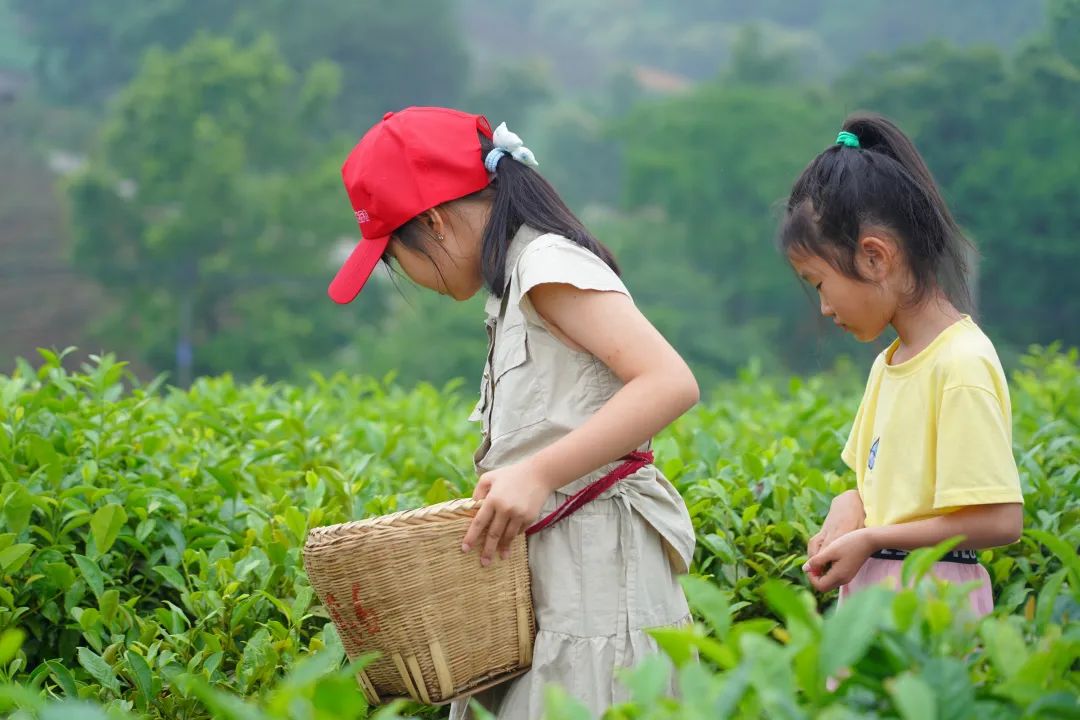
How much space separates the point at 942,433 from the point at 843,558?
0.21m

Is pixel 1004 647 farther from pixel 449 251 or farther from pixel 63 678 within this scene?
pixel 63 678

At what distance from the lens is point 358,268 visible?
6.30ft

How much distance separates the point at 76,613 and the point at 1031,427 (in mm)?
2120

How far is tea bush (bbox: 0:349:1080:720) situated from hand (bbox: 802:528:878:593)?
0.45 feet

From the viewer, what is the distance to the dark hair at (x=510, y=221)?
1.81m

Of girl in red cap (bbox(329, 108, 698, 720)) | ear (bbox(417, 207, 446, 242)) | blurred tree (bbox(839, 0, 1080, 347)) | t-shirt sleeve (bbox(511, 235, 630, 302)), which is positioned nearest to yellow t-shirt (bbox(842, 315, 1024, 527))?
girl in red cap (bbox(329, 108, 698, 720))

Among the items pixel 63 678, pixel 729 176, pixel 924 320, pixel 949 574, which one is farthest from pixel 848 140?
pixel 729 176

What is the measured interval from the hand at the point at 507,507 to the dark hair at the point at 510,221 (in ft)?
0.99

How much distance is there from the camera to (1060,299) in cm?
2202

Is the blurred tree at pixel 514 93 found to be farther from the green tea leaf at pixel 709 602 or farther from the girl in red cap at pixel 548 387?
the green tea leaf at pixel 709 602

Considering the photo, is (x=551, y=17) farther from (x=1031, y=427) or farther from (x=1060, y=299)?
(x=1031, y=427)

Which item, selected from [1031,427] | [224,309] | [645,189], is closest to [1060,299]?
[645,189]

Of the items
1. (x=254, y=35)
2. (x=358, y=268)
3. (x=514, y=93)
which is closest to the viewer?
(x=358, y=268)

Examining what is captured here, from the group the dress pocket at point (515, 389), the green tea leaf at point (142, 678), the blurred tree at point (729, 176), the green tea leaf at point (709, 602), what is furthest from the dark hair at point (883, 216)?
the blurred tree at point (729, 176)
